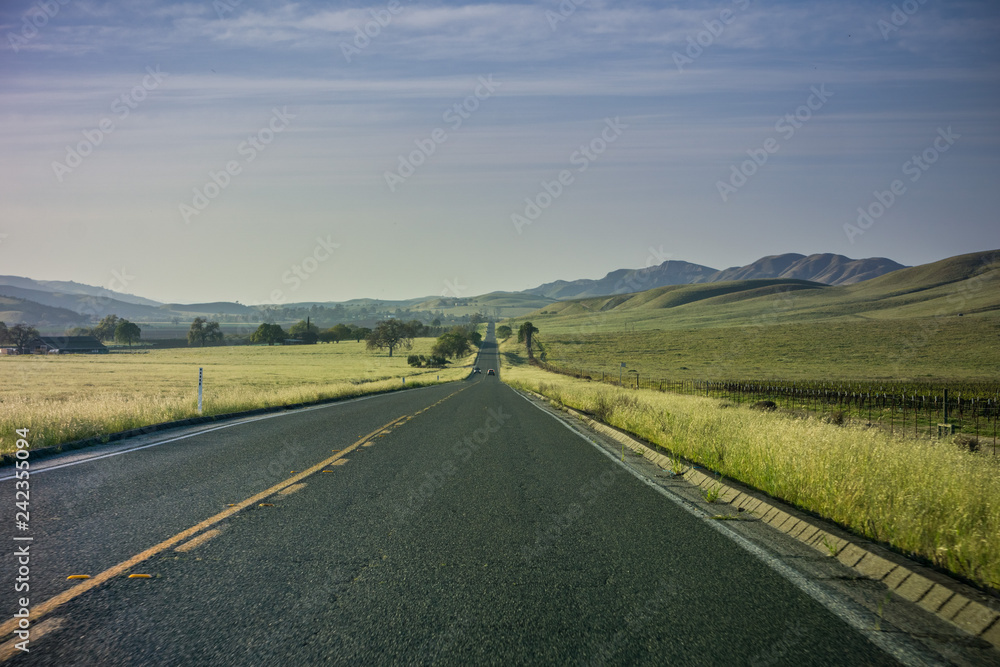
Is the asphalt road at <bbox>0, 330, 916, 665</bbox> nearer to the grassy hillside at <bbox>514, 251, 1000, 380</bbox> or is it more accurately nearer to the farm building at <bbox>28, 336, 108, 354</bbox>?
the grassy hillside at <bbox>514, 251, 1000, 380</bbox>

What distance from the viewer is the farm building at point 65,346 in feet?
371

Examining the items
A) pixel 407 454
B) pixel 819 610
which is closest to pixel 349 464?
pixel 407 454

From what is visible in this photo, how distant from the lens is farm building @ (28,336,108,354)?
112944 mm

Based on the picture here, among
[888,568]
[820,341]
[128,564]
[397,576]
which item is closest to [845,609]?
[888,568]

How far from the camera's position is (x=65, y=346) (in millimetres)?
117500

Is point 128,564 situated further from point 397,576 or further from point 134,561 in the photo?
point 397,576

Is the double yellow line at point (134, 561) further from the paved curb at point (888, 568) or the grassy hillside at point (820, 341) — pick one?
the grassy hillside at point (820, 341)

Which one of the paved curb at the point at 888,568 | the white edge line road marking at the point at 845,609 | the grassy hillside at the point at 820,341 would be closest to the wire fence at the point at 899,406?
the paved curb at the point at 888,568

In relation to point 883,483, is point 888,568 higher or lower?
lower

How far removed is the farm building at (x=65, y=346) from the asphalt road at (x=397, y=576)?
125 meters

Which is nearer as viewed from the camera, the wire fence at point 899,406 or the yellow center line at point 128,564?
the yellow center line at point 128,564

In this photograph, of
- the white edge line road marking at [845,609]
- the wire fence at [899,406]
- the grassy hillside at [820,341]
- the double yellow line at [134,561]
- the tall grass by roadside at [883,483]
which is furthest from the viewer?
the grassy hillside at [820,341]

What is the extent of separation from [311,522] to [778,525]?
463 centimetres

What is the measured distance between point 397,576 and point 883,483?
5099 millimetres
